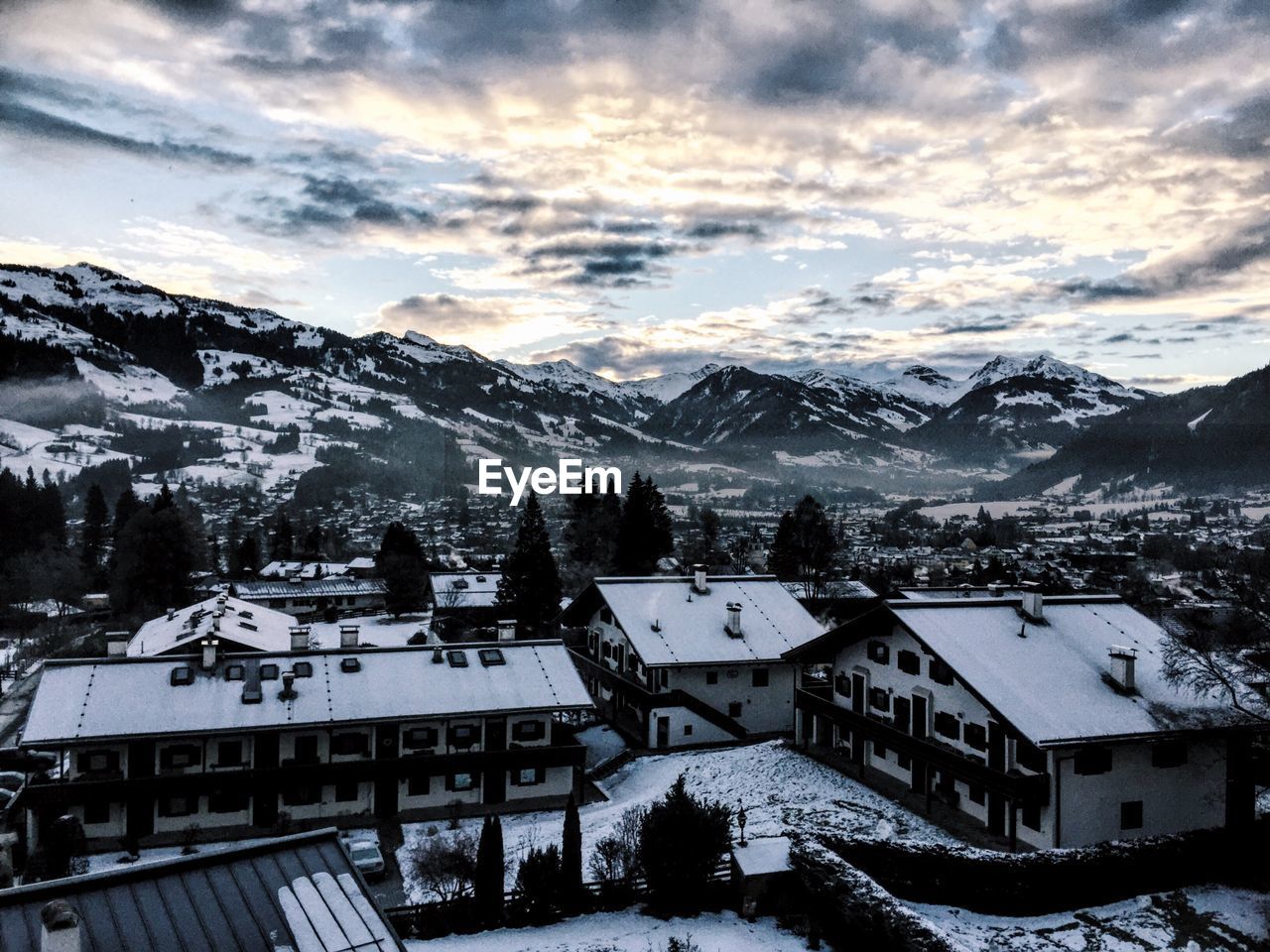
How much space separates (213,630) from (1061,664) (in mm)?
46449

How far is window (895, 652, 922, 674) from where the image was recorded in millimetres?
36000

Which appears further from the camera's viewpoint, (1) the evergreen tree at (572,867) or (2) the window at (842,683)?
(2) the window at (842,683)

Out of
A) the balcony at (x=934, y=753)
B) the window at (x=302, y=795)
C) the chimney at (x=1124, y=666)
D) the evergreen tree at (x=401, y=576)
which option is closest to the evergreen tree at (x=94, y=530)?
the evergreen tree at (x=401, y=576)

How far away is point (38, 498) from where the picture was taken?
449 ft

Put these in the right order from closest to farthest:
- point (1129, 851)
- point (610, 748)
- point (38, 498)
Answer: point (1129, 851)
point (610, 748)
point (38, 498)

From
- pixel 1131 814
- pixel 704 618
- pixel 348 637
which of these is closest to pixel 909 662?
pixel 1131 814

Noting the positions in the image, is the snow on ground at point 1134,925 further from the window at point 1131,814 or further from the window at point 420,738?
the window at point 420,738

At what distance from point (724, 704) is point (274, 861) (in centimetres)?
3735

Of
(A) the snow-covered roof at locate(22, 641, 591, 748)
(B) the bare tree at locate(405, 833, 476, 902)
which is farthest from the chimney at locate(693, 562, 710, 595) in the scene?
(B) the bare tree at locate(405, 833, 476, 902)

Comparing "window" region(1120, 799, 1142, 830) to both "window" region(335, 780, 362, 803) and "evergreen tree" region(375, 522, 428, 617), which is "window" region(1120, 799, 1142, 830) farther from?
"evergreen tree" region(375, 522, 428, 617)

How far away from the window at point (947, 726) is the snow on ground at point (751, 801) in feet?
11.0

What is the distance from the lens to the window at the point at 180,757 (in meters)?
35.2

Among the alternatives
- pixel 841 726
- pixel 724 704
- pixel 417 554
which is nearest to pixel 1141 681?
pixel 841 726

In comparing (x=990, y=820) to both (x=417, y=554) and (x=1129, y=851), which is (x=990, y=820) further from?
(x=417, y=554)
